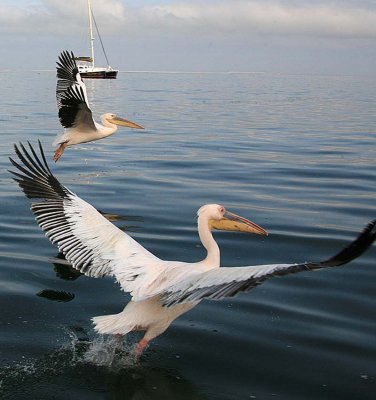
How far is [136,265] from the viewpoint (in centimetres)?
494

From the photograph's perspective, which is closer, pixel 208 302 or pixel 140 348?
pixel 140 348

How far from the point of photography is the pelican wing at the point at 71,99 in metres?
11.1

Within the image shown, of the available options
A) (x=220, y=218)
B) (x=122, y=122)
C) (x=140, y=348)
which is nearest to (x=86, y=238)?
(x=140, y=348)

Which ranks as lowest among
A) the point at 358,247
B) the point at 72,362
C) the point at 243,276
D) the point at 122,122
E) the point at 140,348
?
the point at 72,362

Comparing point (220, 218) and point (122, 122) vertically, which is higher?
point (122, 122)

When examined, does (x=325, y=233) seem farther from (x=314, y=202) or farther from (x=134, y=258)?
(x=134, y=258)

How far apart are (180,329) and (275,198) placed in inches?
226

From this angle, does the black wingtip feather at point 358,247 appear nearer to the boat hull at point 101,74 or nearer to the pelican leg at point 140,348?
the pelican leg at point 140,348

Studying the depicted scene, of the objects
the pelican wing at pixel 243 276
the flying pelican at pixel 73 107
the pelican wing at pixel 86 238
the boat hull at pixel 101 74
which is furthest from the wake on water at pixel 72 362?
the boat hull at pixel 101 74

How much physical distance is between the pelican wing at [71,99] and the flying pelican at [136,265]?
17.5 ft

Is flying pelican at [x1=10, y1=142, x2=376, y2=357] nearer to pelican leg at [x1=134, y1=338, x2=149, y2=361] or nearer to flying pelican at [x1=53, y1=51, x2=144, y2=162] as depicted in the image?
pelican leg at [x1=134, y1=338, x2=149, y2=361]

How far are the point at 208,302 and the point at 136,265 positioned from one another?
145 centimetres

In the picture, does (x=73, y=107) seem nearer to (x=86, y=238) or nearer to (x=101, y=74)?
(x=86, y=238)

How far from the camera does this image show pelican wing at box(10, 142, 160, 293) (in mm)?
4938
